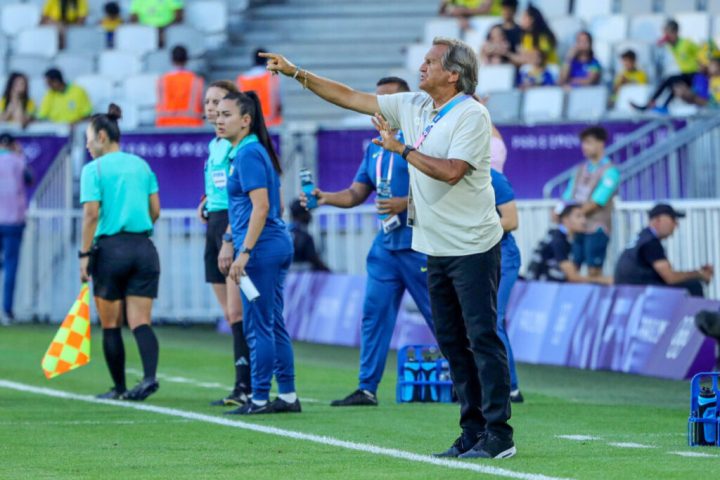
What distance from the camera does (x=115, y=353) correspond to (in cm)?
1211

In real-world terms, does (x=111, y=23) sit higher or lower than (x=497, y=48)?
higher

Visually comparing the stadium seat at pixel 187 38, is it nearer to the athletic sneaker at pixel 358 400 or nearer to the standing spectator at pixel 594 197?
the standing spectator at pixel 594 197

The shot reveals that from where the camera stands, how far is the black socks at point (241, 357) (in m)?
11.8

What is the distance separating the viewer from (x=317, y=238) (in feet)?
67.2

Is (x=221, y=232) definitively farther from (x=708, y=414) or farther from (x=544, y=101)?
(x=544, y=101)

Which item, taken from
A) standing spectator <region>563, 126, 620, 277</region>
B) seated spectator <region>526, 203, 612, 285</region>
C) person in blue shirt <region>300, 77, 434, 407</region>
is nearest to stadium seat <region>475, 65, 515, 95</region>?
standing spectator <region>563, 126, 620, 277</region>

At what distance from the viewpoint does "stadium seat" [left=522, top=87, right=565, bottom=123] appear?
21875 mm

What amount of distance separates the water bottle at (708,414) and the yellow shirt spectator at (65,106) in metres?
15.8

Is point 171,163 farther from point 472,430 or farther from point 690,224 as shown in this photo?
point 472,430

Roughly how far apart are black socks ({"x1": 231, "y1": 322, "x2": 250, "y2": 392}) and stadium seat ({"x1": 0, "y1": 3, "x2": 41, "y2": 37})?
53.3 ft

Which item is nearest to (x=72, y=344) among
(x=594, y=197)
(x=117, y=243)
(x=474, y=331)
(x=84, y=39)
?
(x=117, y=243)

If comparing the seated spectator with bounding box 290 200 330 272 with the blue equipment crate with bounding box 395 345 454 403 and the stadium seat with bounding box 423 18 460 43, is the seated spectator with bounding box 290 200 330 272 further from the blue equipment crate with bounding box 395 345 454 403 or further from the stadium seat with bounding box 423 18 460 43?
the blue equipment crate with bounding box 395 345 454 403

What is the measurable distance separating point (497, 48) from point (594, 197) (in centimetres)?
601

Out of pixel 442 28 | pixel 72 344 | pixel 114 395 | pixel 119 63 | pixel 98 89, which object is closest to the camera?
pixel 72 344
